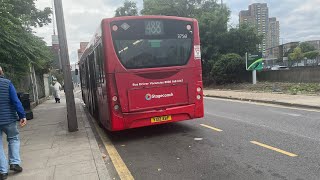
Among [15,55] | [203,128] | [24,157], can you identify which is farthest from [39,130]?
[203,128]

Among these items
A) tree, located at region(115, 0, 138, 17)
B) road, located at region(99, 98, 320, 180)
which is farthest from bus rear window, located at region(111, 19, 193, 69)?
tree, located at region(115, 0, 138, 17)

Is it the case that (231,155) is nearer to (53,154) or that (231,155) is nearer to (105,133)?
(53,154)

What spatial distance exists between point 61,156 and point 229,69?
24.9 meters

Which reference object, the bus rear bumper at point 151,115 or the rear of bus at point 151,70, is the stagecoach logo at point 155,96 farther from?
the bus rear bumper at point 151,115

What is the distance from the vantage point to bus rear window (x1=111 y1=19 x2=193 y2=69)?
28.2ft

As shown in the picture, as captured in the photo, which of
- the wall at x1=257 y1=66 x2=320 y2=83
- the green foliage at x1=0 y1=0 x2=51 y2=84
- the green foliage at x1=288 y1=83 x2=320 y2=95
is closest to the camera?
the green foliage at x1=0 y1=0 x2=51 y2=84

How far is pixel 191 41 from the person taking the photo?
9.28 meters

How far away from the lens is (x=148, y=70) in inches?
345

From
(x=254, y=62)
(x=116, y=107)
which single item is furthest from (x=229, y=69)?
(x=116, y=107)

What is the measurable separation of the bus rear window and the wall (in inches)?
659

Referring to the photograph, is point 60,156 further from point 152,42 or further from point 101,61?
point 152,42

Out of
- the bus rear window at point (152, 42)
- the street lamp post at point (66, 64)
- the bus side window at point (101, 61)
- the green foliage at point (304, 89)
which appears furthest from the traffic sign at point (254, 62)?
the bus side window at point (101, 61)

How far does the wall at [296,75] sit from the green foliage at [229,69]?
199 cm

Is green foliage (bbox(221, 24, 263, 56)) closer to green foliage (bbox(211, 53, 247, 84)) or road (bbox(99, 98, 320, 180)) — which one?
green foliage (bbox(211, 53, 247, 84))
